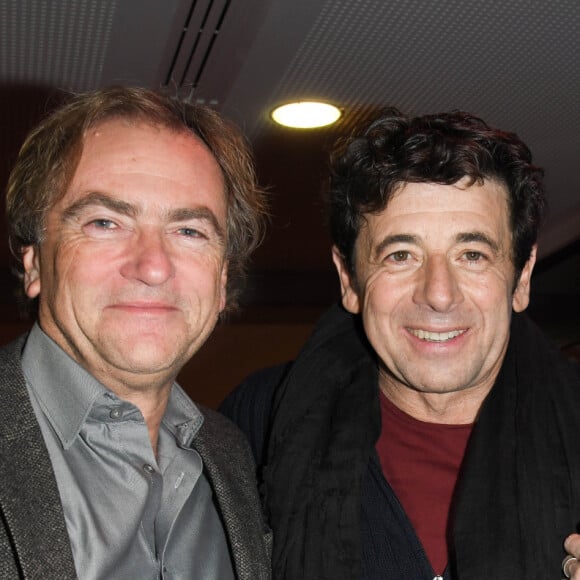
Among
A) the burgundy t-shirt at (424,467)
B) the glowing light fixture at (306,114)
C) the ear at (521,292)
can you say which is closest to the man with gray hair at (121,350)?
the burgundy t-shirt at (424,467)

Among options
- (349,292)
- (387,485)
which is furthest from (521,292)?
(387,485)

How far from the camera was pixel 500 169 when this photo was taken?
240 centimetres

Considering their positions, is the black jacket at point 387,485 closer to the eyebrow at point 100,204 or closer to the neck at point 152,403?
the neck at point 152,403

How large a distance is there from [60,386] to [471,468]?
3.13ft

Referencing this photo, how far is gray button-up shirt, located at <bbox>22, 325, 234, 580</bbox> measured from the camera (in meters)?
1.78

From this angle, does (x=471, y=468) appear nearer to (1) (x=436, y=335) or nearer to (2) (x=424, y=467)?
(2) (x=424, y=467)

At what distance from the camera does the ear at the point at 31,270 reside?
2.09 metres

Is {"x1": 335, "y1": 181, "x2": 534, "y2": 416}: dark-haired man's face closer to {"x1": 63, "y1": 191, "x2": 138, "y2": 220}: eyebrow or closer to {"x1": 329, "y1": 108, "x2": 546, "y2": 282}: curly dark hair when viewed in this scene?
{"x1": 329, "y1": 108, "x2": 546, "y2": 282}: curly dark hair

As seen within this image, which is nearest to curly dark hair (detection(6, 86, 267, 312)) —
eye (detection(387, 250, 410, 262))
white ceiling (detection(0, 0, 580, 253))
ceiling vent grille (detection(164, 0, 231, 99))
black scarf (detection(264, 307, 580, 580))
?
eye (detection(387, 250, 410, 262))

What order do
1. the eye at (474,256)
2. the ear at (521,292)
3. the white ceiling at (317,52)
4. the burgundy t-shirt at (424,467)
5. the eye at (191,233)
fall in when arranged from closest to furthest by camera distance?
the eye at (191,233) → the burgundy t-shirt at (424,467) → the eye at (474,256) → the ear at (521,292) → the white ceiling at (317,52)

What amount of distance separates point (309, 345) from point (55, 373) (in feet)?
2.93

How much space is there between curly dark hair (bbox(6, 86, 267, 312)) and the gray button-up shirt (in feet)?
0.96

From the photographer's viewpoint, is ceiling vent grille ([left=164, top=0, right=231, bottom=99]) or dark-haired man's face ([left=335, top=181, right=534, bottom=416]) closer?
dark-haired man's face ([left=335, top=181, right=534, bottom=416])

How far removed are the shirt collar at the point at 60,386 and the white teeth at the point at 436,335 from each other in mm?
756
